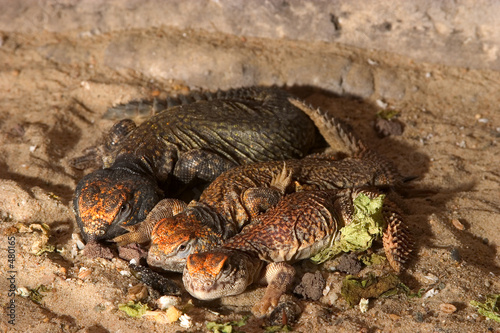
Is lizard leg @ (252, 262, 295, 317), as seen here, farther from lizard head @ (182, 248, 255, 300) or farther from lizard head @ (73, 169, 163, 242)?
lizard head @ (73, 169, 163, 242)

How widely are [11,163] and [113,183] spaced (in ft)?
6.72

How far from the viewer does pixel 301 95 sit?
9047 mm

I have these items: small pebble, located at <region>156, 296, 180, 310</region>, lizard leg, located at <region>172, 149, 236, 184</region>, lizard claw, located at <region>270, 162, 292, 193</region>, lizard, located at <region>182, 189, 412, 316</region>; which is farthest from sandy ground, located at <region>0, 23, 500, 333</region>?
lizard leg, located at <region>172, 149, 236, 184</region>

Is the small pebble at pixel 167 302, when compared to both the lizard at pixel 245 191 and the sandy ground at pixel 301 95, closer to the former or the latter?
the sandy ground at pixel 301 95

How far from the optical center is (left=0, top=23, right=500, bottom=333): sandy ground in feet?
16.8

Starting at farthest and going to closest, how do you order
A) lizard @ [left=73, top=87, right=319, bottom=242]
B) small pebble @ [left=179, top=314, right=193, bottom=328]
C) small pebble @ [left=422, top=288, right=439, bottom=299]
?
lizard @ [left=73, top=87, right=319, bottom=242] → small pebble @ [left=422, top=288, right=439, bottom=299] → small pebble @ [left=179, top=314, right=193, bottom=328]

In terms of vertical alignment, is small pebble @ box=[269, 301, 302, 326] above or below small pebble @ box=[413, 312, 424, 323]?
below

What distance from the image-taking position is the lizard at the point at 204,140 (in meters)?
6.95

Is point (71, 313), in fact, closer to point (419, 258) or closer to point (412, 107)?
point (419, 258)

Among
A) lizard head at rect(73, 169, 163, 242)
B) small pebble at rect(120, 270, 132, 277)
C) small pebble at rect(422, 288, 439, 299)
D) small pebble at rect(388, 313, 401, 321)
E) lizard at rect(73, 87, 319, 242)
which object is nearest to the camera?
small pebble at rect(388, 313, 401, 321)

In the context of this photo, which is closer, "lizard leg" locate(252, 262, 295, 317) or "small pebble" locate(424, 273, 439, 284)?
"lizard leg" locate(252, 262, 295, 317)

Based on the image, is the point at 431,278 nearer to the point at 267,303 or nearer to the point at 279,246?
the point at 279,246

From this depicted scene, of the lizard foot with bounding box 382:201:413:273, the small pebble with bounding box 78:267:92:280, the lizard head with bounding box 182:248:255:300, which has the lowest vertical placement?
the small pebble with bounding box 78:267:92:280

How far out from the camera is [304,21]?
9258 millimetres
